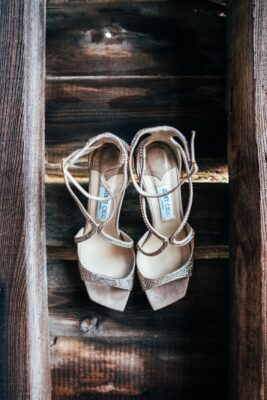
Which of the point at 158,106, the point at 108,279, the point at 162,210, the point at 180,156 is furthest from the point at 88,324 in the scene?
the point at 158,106

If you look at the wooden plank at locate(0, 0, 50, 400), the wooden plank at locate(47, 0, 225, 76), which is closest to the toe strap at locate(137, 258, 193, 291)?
the wooden plank at locate(0, 0, 50, 400)

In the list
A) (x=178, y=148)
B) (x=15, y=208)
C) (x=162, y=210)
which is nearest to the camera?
(x=15, y=208)

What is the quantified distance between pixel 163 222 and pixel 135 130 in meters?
0.35

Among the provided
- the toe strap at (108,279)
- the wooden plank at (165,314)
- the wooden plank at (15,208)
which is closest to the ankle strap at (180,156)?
the toe strap at (108,279)

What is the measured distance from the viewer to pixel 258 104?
121 centimetres

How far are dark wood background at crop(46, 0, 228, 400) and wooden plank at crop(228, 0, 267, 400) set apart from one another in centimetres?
8

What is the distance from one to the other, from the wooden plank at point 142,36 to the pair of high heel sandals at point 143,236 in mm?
288

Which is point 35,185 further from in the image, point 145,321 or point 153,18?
point 153,18

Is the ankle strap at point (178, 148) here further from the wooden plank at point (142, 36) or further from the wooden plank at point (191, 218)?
the wooden plank at point (142, 36)

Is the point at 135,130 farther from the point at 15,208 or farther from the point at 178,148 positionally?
the point at 15,208

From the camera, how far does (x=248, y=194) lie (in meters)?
1.27

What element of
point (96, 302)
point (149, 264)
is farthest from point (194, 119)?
point (96, 302)

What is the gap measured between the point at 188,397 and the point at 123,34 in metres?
1.34

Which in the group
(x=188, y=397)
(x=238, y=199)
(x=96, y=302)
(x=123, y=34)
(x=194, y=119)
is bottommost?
(x=188, y=397)
